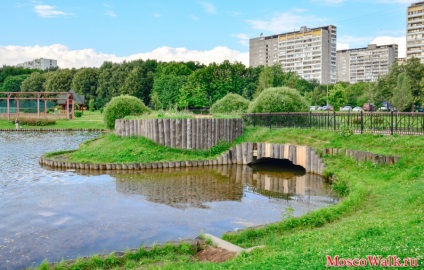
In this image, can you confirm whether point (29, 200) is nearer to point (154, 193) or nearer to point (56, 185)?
point (56, 185)

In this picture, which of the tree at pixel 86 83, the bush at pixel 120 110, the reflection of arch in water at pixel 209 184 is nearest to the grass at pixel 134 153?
the reflection of arch in water at pixel 209 184

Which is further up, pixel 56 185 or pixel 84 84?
pixel 84 84

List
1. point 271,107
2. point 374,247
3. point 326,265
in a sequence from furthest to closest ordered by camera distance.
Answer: point 271,107
point 374,247
point 326,265

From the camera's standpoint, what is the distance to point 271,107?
27.3 metres

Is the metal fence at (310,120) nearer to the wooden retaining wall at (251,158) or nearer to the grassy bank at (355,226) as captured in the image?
the wooden retaining wall at (251,158)

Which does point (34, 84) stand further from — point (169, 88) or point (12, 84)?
point (169, 88)

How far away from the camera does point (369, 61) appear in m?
160

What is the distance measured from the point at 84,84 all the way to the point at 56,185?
7951cm

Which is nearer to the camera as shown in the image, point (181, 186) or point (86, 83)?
point (181, 186)

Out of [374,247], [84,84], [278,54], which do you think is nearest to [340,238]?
[374,247]

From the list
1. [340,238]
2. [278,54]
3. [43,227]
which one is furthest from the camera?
[278,54]

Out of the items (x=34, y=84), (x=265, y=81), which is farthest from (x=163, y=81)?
(x=34, y=84)

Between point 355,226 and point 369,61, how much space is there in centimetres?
16454

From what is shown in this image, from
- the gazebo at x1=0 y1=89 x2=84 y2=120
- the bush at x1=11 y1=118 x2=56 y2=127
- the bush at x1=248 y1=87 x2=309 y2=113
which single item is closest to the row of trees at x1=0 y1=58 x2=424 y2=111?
the gazebo at x1=0 y1=89 x2=84 y2=120
